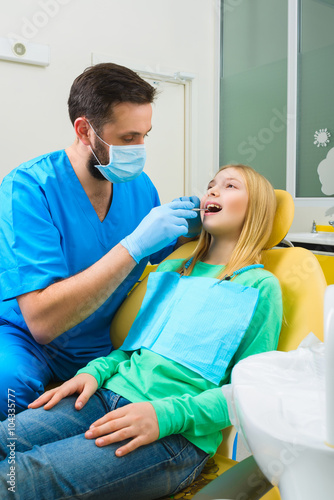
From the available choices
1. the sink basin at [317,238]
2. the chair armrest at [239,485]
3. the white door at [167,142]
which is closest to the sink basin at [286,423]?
the chair armrest at [239,485]

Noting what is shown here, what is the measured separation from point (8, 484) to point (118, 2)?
299 centimetres

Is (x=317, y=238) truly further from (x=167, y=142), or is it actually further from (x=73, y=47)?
(x=73, y=47)

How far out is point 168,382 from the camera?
1024 millimetres

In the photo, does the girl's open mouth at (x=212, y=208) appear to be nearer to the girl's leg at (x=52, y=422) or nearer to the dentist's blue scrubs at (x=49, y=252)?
the dentist's blue scrubs at (x=49, y=252)

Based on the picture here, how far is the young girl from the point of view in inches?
32.7

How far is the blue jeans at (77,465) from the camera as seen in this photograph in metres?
0.79

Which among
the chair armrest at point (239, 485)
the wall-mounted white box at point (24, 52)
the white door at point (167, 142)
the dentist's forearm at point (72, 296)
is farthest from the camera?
the white door at point (167, 142)

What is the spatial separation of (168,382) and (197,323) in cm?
16

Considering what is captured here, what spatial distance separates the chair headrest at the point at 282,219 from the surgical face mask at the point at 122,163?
46cm

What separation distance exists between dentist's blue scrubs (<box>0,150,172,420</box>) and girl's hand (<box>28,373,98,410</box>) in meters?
0.18

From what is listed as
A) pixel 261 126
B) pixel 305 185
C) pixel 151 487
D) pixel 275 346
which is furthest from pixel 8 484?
pixel 261 126

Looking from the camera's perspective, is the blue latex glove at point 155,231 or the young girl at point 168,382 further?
the blue latex glove at point 155,231

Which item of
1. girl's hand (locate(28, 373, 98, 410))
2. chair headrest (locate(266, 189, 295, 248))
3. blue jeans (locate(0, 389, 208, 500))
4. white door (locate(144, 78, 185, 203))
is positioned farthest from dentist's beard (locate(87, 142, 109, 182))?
white door (locate(144, 78, 185, 203))

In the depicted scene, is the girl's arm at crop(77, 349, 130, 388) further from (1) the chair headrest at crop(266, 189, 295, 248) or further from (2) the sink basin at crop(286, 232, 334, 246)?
(2) the sink basin at crop(286, 232, 334, 246)
